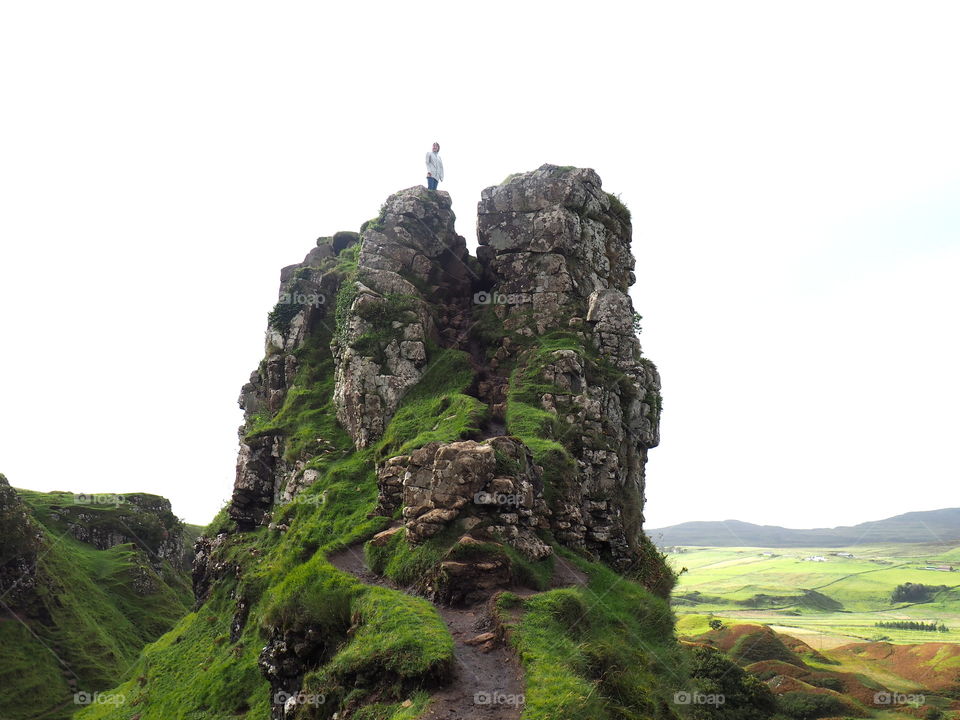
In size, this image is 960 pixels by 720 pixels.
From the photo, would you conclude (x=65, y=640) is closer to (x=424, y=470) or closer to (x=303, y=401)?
(x=303, y=401)

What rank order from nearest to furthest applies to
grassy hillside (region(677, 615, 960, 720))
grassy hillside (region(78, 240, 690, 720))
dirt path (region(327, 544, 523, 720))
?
dirt path (region(327, 544, 523, 720))
grassy hillside (region(78, 240, 690, 720))
grassy hillside (region(677, 615, 960, 720))

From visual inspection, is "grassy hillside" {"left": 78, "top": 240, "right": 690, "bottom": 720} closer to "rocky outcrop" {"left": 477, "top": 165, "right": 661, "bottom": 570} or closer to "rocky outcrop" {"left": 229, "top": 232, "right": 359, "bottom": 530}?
"rocky outcrop" {"left": 229, "top": 232, "right": 359, "bottom": 530}

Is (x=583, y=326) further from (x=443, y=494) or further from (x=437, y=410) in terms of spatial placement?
(x=443, y=494)

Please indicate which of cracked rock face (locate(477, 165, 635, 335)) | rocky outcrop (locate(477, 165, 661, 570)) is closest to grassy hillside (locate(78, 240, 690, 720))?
rocky outcrop (locate(477, 165, 661, 570))

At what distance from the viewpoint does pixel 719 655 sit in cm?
3919

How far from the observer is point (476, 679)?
39.6 ft

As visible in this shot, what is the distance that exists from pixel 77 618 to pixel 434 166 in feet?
228

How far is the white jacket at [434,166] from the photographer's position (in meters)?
41.3

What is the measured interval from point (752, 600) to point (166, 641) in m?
168

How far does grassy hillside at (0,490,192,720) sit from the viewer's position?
52.2 meters

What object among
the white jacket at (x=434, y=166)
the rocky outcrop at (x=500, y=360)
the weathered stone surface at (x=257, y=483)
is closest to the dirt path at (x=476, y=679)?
the rocky outcrop at (x=500, y=360)

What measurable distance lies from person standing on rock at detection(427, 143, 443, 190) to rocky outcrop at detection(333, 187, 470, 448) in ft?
5.12

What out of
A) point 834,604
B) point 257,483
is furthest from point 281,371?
point 834,604

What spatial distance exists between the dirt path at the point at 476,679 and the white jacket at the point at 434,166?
34.1m
